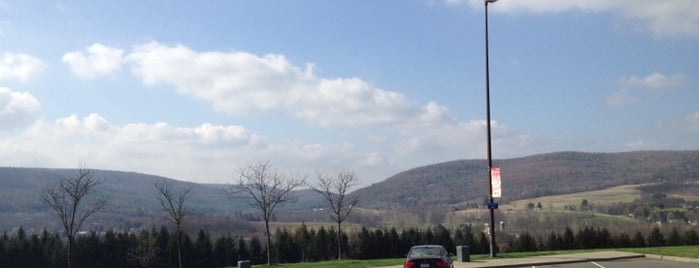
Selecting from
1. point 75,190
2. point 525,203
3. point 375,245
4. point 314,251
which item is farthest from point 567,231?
point 525,203

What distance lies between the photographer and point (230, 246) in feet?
229

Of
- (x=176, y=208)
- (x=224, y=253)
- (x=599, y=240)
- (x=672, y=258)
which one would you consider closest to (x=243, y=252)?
(x=224, y=253)

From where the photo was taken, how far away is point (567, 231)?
63.8 meters

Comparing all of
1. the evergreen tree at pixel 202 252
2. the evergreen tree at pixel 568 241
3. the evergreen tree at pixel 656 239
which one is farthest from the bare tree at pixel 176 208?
the evergreen tree at pixel 656 239

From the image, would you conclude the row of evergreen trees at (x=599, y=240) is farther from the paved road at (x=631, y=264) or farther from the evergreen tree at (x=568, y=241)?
the paved road at (x=631, y=264)

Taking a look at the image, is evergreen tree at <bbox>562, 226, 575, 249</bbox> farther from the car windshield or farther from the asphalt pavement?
the car windshield

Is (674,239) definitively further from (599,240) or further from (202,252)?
(202,252)

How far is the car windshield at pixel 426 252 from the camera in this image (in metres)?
22.7

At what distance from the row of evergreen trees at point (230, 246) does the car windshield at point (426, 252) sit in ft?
137

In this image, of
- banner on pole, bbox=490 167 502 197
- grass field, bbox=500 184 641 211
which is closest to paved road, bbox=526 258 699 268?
banner on pole, bbox=490 167 502 197

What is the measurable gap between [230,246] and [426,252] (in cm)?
4944

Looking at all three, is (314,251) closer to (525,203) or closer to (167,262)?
(167,262)

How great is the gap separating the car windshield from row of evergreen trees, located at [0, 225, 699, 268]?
1640 inches

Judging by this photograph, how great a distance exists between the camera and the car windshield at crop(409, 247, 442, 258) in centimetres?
2269
